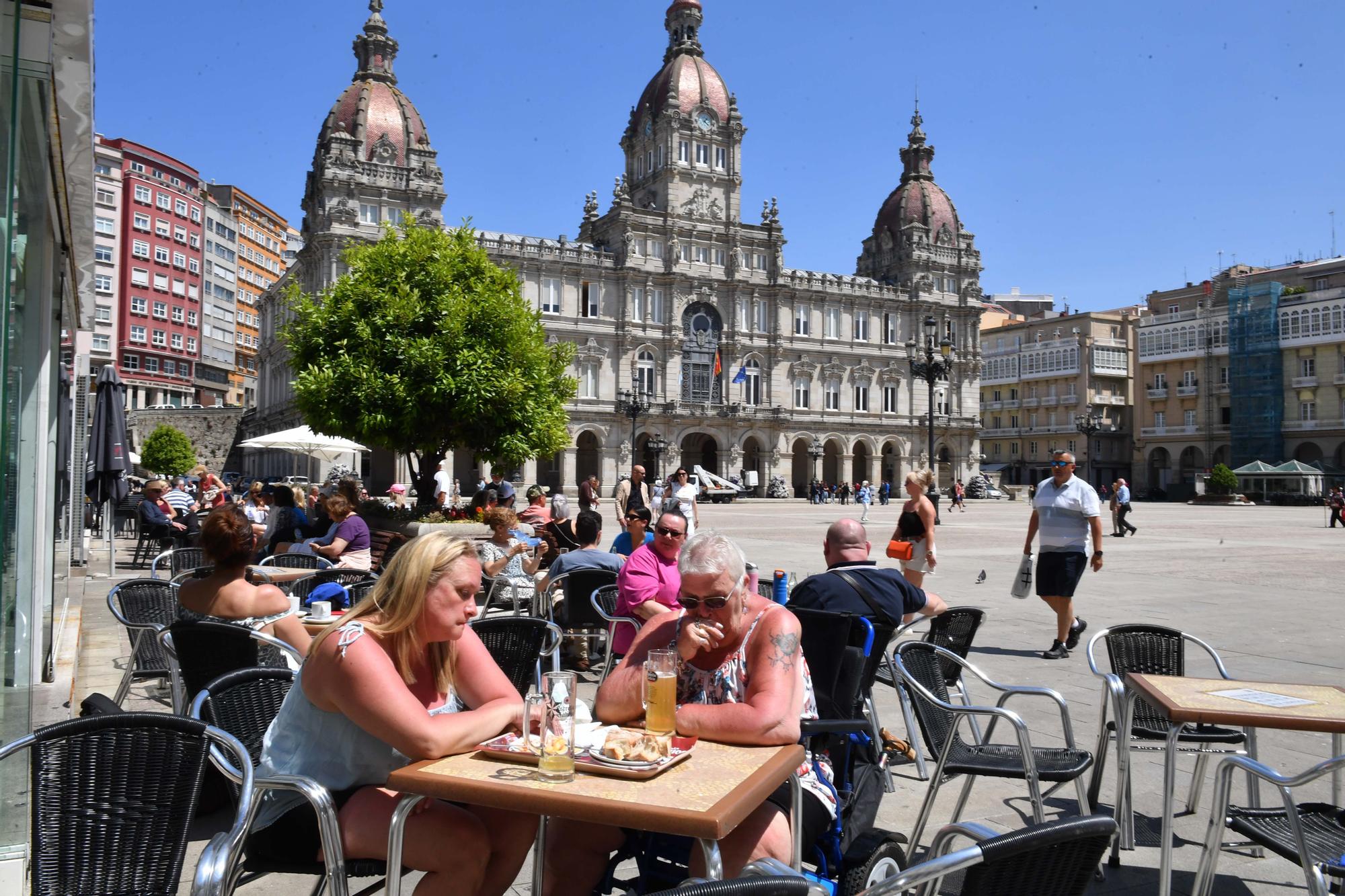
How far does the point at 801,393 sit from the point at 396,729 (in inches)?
2335

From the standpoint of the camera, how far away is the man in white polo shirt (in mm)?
8062

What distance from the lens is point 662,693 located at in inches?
116

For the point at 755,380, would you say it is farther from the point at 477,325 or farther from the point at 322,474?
the point at 477,325

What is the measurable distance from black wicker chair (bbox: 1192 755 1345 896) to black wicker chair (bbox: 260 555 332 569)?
257 inches

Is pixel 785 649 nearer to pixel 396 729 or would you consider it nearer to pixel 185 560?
pixel 396 729

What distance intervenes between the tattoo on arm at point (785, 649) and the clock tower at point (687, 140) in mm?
55501

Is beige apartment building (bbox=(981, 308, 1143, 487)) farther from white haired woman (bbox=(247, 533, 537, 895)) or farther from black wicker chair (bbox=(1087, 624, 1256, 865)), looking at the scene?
white haired woman (bbox=(247, 533, 537, 895))

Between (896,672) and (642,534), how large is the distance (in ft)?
12.6

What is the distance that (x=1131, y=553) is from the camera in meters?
19.2

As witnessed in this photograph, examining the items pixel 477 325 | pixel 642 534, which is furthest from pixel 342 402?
→ pixel 642 534

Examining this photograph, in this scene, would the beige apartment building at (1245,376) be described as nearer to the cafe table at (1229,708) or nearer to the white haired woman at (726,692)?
the cafe table at (1229,708)

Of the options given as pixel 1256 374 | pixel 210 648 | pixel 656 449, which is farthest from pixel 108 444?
pixel 1256 374

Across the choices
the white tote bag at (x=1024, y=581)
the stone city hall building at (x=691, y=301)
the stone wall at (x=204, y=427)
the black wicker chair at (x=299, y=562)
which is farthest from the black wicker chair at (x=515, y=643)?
the stone wall at (x=204, y=427)

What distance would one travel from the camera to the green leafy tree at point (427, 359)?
19.7 m
